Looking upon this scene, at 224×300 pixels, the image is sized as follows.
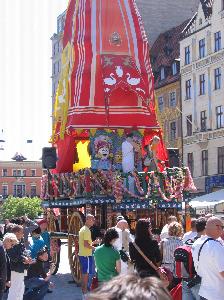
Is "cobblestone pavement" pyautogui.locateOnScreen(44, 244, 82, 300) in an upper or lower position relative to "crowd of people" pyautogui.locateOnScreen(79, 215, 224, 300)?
lower

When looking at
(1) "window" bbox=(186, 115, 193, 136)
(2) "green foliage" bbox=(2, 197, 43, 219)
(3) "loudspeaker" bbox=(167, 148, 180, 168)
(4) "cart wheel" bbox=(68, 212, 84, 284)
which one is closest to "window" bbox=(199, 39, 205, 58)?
(1) "window" bbox=(186, 115, 193, 136)

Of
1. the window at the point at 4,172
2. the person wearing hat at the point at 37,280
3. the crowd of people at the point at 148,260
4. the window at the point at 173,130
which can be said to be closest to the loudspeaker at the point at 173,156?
the crowd of people at the point at 148,260

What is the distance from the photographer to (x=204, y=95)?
38875 mm

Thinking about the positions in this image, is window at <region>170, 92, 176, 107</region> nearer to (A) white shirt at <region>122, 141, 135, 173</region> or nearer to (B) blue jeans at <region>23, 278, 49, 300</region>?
(A) white shirt at <region>122, 141, 135, 173</region>

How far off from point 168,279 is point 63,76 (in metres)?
11.0

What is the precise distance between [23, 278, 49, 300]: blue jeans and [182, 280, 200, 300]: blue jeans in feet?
9.45

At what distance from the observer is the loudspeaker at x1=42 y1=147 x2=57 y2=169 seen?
16672mm

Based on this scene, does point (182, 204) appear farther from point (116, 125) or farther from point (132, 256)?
→ point (132, 256)

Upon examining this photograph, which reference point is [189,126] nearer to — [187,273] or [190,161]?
[190,161]

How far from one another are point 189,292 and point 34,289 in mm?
3091

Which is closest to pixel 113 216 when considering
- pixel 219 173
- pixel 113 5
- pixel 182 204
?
pixel 182 204

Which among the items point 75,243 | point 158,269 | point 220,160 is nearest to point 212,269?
point 158,269

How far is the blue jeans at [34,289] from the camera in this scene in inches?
378

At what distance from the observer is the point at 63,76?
18.0 m
